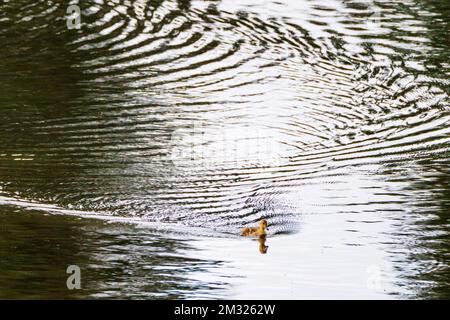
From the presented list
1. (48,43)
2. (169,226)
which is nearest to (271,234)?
(169,226)

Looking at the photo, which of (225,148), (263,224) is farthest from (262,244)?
(225,148)

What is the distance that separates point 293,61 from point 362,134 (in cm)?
255

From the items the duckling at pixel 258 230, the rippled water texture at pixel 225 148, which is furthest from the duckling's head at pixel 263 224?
the rippled water texture at pixel 225 148

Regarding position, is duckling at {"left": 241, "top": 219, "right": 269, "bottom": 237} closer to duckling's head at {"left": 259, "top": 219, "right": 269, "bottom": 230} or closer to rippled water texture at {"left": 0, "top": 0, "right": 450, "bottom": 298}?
duckling's head at {"left": 259, "top": 219, "right": 269, "bottom": 230}

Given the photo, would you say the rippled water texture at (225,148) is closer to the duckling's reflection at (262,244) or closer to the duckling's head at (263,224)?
the duckling's reflection at (262,244)

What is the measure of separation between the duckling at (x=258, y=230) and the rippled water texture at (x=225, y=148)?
4.9 inches

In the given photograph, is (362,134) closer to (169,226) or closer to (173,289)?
(169,226)

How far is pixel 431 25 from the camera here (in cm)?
1441

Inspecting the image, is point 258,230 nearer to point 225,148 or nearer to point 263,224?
point 263,224

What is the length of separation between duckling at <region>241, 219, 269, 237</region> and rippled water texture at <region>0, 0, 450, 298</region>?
0.13 m

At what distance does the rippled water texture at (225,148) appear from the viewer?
26.6 feet

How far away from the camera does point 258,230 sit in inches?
339

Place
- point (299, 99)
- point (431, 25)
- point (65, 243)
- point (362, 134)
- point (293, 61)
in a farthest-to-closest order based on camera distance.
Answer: point (431, 25) → point (293, 61) → point (299, 99) → point (362, 134) → point (65, 243)

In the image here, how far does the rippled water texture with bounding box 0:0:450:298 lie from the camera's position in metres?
8.11
